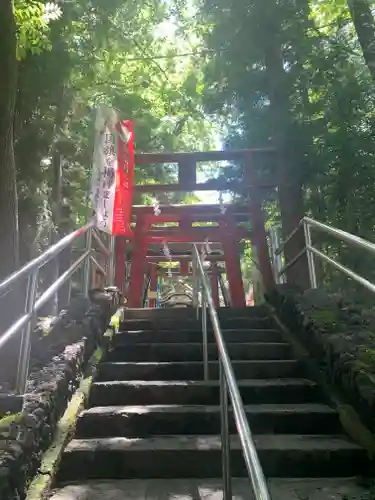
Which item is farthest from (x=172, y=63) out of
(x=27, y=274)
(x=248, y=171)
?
(x=27, y=274)

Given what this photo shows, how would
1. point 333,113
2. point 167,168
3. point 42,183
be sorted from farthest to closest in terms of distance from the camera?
point 167,168 < point 333,113 < point 42,183

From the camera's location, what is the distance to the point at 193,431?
140 inches

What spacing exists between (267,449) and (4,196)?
8.10 ft

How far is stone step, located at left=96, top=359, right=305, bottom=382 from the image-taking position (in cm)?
434

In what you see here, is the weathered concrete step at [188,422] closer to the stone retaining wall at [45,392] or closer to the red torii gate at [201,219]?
the stone retaining wall at [45,392]

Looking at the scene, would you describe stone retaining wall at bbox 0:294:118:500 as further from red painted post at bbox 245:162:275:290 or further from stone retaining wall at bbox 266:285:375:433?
red painted post at bbox 245:162:275:290

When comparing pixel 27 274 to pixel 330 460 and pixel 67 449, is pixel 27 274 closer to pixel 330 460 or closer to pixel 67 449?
pixel 67 449

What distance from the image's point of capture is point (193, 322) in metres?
5.65

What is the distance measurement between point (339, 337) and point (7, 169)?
278cm

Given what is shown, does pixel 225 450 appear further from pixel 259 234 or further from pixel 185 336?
pixel 259 234

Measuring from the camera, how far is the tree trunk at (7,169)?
3.49 m

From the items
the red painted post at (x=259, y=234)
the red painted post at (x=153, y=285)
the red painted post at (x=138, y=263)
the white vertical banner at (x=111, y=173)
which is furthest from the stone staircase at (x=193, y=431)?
the red painted post at (x=153, y=285)

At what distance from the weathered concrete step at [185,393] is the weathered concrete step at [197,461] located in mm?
743

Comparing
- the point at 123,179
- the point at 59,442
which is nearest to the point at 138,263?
the point at 123,179
